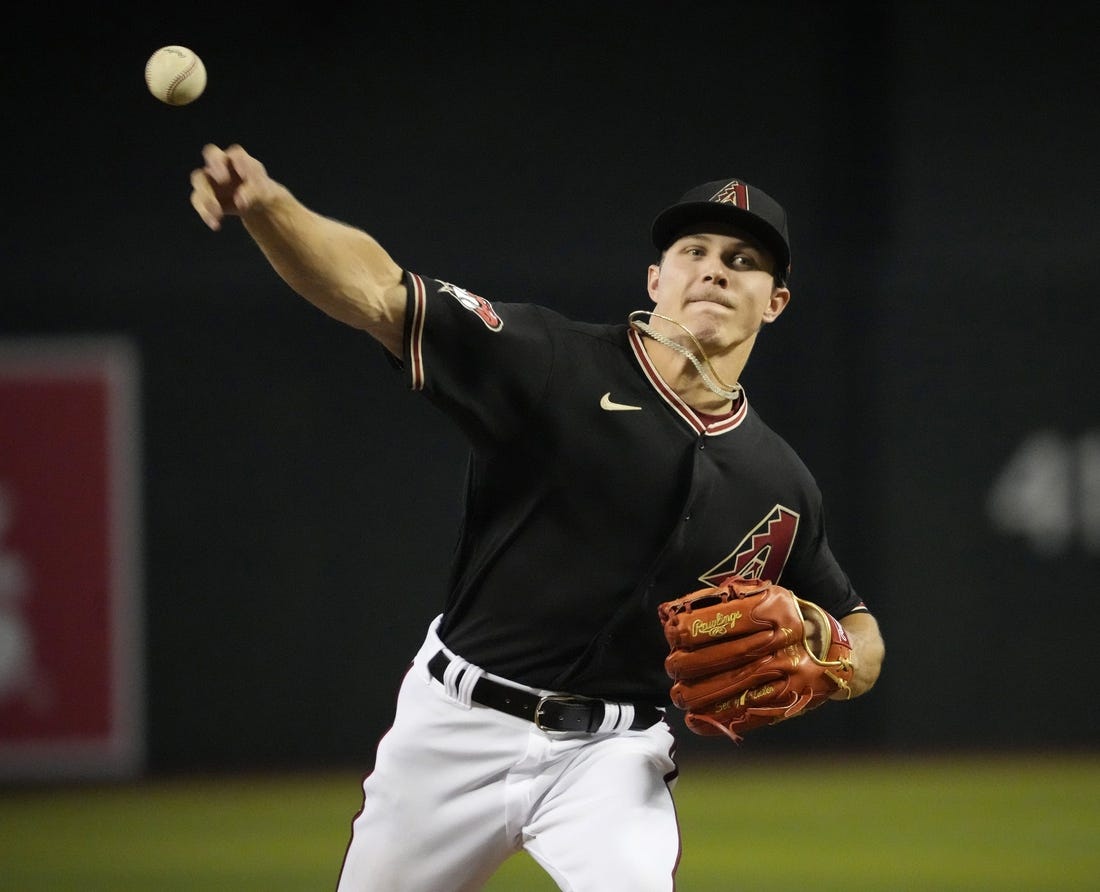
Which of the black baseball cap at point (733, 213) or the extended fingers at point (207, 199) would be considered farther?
the black baseball cap at point (733, 213)

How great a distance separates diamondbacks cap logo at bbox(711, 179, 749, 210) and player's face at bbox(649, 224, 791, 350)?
3.0 inches

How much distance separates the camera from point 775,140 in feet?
36.9

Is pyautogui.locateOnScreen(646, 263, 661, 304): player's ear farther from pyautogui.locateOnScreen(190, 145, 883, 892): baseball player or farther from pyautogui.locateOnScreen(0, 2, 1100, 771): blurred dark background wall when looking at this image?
pyautogui.locateOnScreen(0, 2, 1100, 771): blurred dark background wall

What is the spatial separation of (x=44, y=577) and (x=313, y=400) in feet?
6.25

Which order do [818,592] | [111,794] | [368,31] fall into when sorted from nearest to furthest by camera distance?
[818,592], [111,794], [368,31]

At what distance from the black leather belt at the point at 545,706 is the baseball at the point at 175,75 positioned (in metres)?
1.37

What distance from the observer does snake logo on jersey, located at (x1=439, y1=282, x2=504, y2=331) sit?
314 centimetres

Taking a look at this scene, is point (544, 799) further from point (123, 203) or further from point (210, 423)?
point (123, 203)

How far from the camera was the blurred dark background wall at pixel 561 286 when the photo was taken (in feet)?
31.9

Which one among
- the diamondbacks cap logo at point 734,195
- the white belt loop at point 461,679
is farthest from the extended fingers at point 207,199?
the diamondbacks cap logo at point 734,195

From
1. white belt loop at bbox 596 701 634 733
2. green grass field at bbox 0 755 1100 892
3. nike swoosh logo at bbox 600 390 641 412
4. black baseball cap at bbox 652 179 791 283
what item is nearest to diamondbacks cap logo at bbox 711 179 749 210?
black baseball cap at bbox 652 179 791 283

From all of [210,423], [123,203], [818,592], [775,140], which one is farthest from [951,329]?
[818,592]

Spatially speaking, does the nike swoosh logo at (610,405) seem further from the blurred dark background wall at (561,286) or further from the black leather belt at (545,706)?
the blurred dark background wall at (561,286)

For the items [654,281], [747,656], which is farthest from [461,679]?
[654,281]
